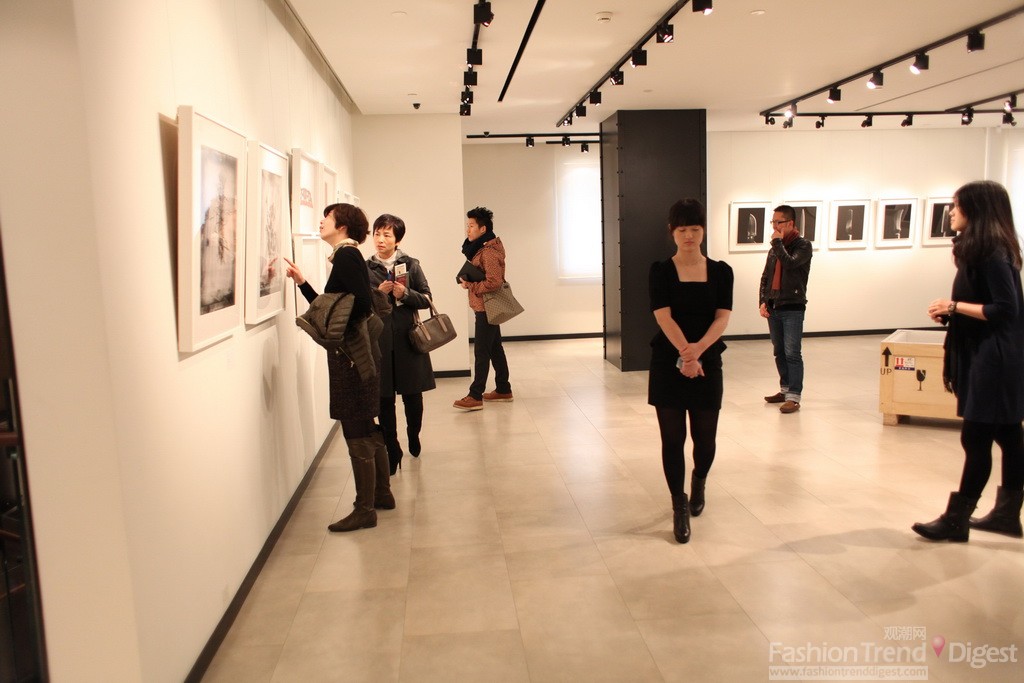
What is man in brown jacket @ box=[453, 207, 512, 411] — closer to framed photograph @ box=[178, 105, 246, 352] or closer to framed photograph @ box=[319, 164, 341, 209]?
framed photograph @ box=[319, 164, 341, 209]

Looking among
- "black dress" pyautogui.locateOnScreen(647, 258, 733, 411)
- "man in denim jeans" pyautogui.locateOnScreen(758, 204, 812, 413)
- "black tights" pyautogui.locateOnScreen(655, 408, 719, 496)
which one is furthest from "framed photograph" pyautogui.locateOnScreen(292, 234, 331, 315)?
"man in denim jeans" pyautogui.locateOnScreen(758, 204, 812, 413)

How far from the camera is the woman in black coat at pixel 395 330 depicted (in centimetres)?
561

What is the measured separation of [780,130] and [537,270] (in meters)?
4.69

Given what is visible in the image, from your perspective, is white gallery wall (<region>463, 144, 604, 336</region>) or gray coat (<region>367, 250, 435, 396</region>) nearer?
gray coat (<region>367, 250, 435, 396</region>)

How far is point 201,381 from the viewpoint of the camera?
326cm

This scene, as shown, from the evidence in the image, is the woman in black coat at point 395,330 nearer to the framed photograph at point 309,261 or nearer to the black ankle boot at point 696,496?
the framed photograph at point 309,261

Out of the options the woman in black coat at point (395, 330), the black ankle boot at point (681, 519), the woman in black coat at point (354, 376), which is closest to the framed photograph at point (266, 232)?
the woman in black coat at point (354, 376)

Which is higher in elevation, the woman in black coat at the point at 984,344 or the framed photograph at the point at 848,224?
the framed photograph at the point at 848,224

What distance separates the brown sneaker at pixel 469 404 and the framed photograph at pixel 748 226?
6651 mm

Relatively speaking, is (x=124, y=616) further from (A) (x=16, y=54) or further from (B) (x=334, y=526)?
(B) (x=334, y=526)

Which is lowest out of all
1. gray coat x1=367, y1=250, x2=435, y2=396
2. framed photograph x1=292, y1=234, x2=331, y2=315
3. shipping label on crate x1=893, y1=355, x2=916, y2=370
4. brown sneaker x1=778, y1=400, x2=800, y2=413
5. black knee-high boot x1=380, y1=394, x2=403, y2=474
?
brown sneaker x1=778, y1=400, x2=800, y2=413

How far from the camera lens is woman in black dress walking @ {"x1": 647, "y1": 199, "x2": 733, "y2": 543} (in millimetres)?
4238

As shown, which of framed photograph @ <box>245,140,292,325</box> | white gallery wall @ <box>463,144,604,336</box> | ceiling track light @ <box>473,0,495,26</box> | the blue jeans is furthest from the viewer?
white gallery wall @ <box>463,144,604,336</box>

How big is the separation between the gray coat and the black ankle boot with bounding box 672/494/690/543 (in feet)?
6.97
